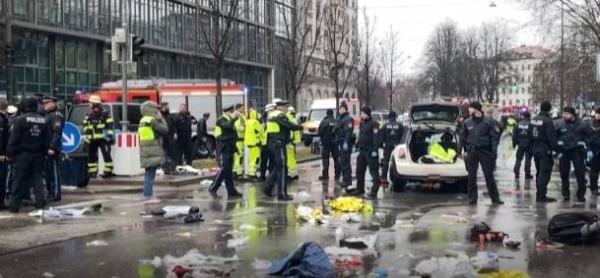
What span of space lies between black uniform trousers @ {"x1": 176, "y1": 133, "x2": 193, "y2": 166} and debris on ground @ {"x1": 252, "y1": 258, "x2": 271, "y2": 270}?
1260 cm

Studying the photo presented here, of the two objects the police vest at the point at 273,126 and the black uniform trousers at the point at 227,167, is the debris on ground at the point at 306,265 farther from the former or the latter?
the black uniform trousers at the point at 227,167

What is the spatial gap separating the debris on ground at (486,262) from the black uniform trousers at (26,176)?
7.16 m

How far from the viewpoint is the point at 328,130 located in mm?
18203

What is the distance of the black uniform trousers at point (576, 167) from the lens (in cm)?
1405

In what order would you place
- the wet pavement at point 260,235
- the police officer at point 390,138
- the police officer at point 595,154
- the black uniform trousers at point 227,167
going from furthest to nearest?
the police officer at point 390,138, the police officer at point 595,154, the black uniform trousers at point 227,167, the wet pavement at point 260,235

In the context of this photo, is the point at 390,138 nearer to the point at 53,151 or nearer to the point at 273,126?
the point at 273,126

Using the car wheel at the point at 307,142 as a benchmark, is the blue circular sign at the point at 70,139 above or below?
above

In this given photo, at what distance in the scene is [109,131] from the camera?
16453 millimetres

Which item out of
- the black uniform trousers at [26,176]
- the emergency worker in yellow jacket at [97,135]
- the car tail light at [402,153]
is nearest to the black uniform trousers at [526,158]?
the car tail light at [402,153]

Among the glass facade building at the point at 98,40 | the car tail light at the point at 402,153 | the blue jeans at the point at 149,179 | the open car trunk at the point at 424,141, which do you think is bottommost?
the blue jeans at the point at 149,179

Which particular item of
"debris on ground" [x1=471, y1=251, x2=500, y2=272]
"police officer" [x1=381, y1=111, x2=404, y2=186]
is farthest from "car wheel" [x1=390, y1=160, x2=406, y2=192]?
"debris on ground" [x1=471, y1=251, x2=500, y2=272]

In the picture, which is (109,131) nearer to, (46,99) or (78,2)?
(46,99)

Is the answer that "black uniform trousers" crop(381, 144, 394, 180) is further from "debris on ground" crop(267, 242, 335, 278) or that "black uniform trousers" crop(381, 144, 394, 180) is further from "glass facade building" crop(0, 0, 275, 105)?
"glass facade building" crop(0, 0, 275, 105)

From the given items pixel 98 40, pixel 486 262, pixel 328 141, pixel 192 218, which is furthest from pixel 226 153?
pixel 98 40
